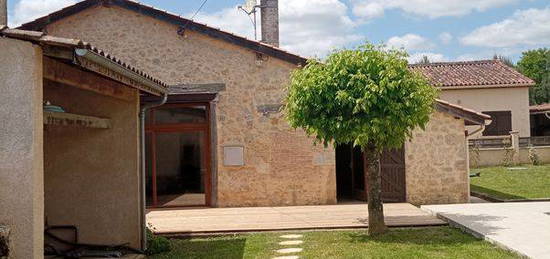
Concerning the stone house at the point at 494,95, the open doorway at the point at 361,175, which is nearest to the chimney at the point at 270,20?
the open doorway at the point at 361,175

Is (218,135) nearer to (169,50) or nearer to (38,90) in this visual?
(169,50)

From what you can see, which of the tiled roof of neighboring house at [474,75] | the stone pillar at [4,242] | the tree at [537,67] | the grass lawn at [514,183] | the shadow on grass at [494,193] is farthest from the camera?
the tree at [537,67]

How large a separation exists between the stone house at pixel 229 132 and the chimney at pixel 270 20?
9.09 feet

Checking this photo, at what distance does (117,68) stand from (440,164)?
362 inches

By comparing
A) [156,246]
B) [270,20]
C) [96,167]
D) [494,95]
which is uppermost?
[270,20]

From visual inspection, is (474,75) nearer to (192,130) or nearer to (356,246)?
(192,130)

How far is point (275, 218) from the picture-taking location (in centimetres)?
1134

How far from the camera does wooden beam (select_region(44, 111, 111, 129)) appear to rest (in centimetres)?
613

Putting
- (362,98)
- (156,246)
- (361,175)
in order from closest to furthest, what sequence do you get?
(156,246) → (362,98) → (361,175)

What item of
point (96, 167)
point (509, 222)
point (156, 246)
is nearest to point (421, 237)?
point (509, 222)

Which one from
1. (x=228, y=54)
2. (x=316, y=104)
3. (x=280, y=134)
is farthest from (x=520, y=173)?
(x=316, y=104)

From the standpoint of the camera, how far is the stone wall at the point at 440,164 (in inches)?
523

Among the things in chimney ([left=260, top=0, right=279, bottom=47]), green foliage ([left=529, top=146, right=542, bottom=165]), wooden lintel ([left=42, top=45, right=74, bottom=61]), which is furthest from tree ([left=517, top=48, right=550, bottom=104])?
wooden lintel ([left=42, top=45, right=74, bottom=61])

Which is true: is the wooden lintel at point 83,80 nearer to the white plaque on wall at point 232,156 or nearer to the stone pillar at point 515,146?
the white plaque on wall at point 232,156
